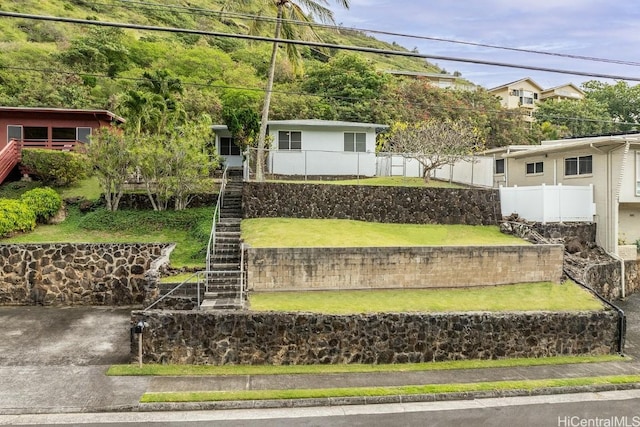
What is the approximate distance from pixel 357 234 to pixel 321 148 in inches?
346

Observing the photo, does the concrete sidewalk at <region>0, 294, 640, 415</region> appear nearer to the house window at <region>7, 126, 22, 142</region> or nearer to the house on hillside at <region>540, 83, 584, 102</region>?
the house window at <region>7, 126, 22, 142</region>

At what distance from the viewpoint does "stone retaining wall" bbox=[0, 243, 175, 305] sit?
1419cm

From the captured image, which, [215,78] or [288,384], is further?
[215,78]

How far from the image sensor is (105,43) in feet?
127

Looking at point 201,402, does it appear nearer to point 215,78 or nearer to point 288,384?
point 288,384

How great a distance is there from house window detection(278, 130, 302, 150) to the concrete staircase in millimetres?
6280

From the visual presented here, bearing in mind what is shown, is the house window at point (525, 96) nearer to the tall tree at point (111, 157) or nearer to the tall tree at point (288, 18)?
the tall tree at point (288, 18)

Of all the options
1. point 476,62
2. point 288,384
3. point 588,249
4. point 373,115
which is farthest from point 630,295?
point 373,115

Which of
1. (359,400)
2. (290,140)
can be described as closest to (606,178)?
(290,140)

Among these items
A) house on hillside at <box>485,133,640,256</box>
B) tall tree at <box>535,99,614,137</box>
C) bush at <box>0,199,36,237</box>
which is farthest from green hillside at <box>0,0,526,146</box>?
house on hillside at <box>485,133,640,256</box>

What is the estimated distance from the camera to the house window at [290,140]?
22.9 m

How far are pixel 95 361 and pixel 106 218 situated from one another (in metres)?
7.81

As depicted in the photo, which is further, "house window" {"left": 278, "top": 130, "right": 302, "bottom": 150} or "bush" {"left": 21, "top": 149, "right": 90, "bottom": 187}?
"house window" {"left": 278, "top": 130, "right": 302, "bottom": 150}

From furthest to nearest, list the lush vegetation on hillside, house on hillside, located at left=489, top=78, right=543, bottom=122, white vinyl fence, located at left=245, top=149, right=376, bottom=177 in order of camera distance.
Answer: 1. house on hillside, located at left=489, top=78, right=543, bottom=122
2. the lush vegetation on hillside
3. white vinyl fence, located at left=245, top=149, right=376, bottom=177
